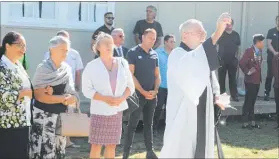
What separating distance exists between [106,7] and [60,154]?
512 centimetres

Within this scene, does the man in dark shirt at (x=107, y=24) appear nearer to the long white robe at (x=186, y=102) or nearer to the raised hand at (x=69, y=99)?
the raised hand at (x=69, y=99)

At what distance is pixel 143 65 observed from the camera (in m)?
7.52

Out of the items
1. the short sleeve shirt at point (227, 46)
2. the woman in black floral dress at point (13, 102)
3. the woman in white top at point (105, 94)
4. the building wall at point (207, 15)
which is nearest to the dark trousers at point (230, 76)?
the short sleeve shirt at point (227, 46)

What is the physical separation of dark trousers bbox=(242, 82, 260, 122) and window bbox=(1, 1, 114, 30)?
3.21m

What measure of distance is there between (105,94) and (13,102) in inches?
45.7

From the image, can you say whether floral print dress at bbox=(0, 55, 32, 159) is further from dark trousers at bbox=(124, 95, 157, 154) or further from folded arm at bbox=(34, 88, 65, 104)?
dark trousers at bbox=(124, 95, 157, 154)

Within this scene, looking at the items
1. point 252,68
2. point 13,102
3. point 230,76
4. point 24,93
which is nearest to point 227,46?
point 230,76

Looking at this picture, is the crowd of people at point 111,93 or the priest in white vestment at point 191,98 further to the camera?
the crowd of people at point 111,93

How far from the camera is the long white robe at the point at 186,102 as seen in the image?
5.15m

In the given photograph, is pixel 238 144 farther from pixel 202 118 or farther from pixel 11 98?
pixel 11 98

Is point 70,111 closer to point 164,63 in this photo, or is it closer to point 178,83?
point 178,83

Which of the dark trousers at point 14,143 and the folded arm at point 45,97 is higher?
the folded arm at point 45,97

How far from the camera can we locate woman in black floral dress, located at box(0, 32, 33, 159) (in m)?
5.57

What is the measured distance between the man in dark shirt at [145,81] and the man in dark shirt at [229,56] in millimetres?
4439
